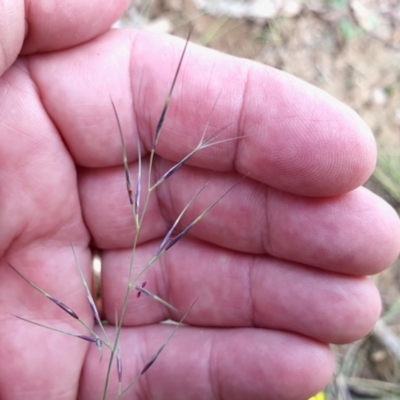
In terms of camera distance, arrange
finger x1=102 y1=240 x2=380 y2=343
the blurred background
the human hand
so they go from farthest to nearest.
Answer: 1. the blurred background
2. finger x1=102 y1=240 x2=380 y2=343
3. the human hand

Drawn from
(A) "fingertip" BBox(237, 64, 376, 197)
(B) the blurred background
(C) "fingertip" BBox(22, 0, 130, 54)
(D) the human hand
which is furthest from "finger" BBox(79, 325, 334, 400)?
(B) the blurred background

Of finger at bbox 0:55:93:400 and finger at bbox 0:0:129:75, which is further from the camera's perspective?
finger at bbox 0:55:93:400

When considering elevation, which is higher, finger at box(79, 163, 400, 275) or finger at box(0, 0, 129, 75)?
finger at box(0, 0, 129, 75)

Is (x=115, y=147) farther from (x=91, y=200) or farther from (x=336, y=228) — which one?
(x=336, y=228)

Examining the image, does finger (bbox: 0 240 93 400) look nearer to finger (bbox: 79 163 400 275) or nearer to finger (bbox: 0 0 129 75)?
finger (bbox: 79 163 400 275)

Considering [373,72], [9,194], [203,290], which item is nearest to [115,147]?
[9,194]

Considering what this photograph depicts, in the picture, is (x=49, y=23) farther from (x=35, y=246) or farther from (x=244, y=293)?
(x=244, y=293)

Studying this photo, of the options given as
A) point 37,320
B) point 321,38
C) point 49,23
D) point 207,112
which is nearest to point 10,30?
point 49,23

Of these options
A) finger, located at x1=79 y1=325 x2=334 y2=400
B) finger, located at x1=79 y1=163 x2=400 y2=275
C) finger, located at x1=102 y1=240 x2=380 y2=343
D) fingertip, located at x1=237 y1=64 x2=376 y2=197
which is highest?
fingertip, located at x1=237 y1=64 x2=376 y2=197
